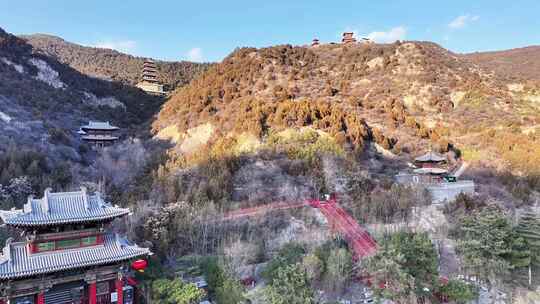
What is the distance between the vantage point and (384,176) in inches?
1147

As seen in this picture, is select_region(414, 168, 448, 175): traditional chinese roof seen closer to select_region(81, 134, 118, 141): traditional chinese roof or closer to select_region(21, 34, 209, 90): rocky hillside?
select_region(81, 134, 118, 141): traditional chinese roof

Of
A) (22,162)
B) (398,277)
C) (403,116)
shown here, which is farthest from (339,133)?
(22,162)

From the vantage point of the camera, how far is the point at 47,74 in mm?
51469

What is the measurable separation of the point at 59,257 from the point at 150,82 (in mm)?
61655

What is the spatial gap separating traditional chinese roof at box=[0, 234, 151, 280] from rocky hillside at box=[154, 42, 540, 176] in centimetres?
2111

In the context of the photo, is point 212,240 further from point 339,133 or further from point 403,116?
point 403,116

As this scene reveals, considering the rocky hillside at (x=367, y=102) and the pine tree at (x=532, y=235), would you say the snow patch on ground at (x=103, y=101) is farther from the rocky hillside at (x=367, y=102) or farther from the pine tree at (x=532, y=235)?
the pine tree at (x=532, y=235)

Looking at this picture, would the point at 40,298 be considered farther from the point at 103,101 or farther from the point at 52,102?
the point at 103,101

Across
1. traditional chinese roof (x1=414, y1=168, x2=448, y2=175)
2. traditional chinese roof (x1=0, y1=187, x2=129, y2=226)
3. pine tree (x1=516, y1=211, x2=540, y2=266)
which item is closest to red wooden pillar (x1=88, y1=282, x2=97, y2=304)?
traditional chinese roof (x1=0, y1=187, x2=129, y2=226)

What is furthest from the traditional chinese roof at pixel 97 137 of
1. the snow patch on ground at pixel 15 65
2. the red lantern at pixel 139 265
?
the red lantern at pixel 139 265

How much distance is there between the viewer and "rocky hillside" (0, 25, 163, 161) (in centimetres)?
3509

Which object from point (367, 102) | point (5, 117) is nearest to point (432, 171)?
point (367, 102)

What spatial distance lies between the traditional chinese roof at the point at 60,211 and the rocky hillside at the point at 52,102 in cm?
2275

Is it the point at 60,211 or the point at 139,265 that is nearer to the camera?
the point at 60,211
